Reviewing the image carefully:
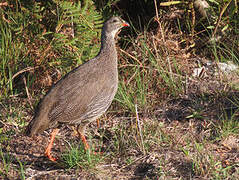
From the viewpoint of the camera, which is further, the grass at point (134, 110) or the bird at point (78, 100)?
the bird at point (78, 100)

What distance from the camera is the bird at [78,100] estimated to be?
14.9 feet

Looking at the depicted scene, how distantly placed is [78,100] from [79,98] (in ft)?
0.08

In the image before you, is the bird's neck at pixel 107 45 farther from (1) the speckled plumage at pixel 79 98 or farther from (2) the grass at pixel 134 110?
(2) the grass at pixel 134 110

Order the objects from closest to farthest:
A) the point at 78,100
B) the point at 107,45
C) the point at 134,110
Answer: the point at 78,100, the point at 107,45, the point at 134,110

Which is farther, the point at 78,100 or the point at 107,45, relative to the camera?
the point at 107,45

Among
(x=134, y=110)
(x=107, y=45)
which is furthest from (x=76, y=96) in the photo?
(x=134, y=110)

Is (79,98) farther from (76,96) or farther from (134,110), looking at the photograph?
(134,110)

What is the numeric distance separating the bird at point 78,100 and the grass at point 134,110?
0.93ft

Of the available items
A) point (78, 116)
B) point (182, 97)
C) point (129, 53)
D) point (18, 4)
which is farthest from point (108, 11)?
point (78, 116)

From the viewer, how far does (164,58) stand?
6363 millimetres

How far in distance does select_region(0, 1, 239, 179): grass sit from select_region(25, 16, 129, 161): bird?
0.28 metres

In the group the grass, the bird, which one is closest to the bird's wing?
the bird

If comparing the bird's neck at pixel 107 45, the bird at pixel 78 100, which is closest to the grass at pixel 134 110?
the bird at pixel 78 100

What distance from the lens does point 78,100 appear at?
460cm
